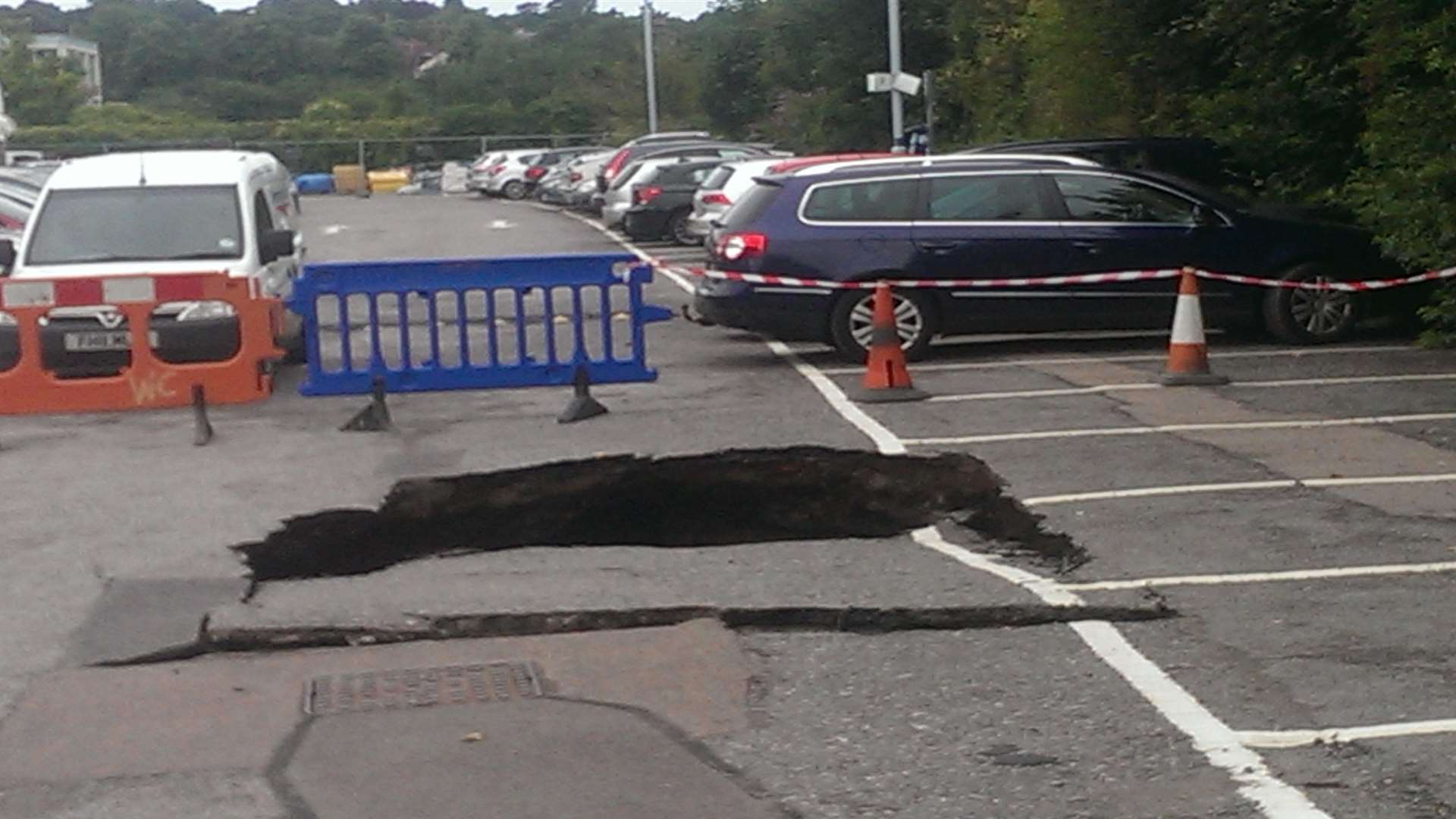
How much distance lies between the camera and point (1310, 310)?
15.7m

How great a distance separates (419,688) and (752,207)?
917 cm

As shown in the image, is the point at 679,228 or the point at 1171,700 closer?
the point at 1171,700

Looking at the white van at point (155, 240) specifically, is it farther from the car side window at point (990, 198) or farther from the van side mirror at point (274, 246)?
the car side window at point (990, 198)

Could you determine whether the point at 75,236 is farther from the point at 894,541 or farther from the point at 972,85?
the point at 972,85

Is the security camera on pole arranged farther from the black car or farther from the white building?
the white building

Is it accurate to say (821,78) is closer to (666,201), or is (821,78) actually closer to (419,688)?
(666,201)

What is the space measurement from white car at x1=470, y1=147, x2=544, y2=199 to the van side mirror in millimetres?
41533

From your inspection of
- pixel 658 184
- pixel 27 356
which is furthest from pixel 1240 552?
pixel 658 184

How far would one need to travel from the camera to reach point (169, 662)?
24.5ft

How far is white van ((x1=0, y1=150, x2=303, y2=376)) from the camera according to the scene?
14.2 metres

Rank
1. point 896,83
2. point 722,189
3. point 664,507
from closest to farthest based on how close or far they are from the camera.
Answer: point 664,507
point 722,189
point 896,83

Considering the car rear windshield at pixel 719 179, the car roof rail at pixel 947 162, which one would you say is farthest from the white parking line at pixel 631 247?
the car roof rail at pixel 947 162

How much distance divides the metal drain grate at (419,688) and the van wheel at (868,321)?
327 inches

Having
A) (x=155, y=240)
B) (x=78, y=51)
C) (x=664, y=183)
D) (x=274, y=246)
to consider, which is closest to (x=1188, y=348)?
(x=274, y=246)
